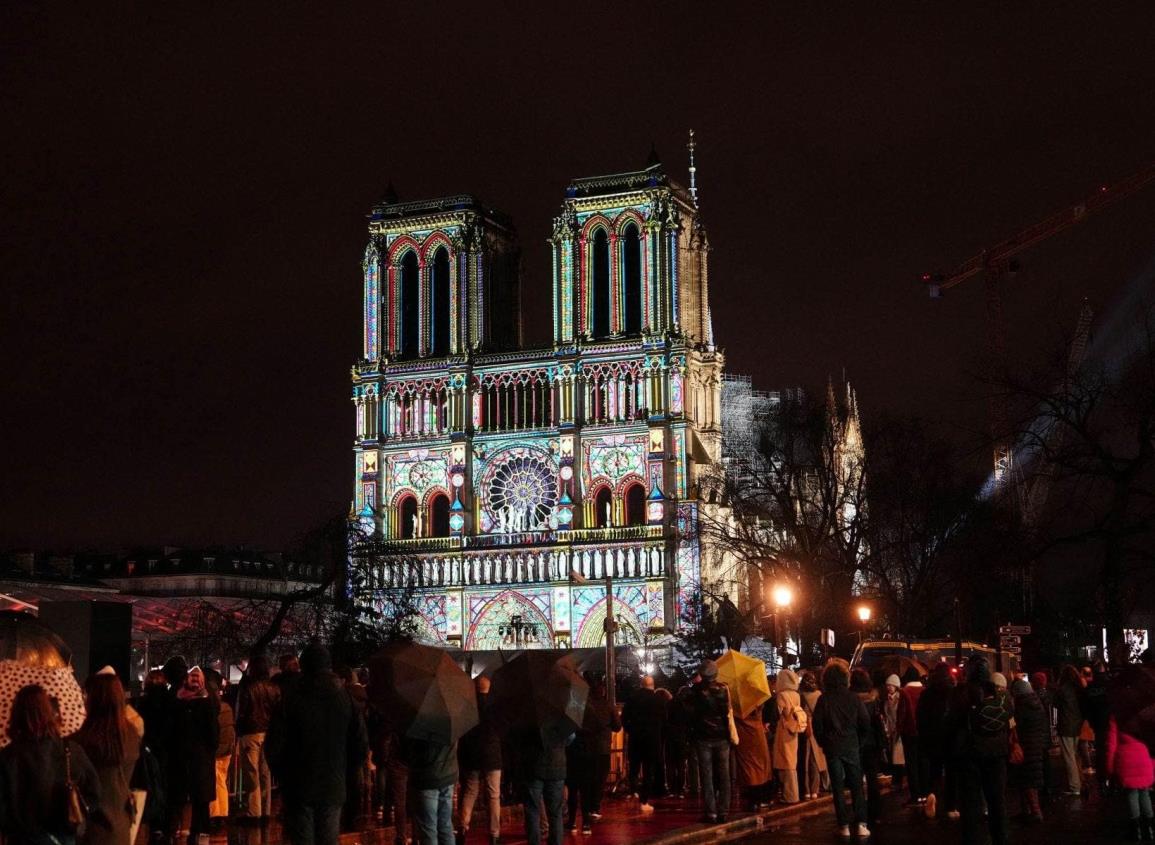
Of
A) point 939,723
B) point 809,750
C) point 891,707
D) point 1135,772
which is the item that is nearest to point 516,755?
point 939,723

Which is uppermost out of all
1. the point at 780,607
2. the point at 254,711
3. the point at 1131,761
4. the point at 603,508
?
the point at 603,508

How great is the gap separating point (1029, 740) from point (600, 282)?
69.0 m

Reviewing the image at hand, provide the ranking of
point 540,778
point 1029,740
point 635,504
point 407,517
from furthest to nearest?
point 407,517 < point 635,504 < point 1029,740 < point 540,778

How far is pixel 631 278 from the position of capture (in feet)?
295

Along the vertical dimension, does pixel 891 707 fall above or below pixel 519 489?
below

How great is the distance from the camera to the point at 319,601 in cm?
5147

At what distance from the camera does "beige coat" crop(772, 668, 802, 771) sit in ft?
79.4

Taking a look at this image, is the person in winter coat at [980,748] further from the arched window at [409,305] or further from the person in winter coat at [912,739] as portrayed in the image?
the arched window at [409,305]

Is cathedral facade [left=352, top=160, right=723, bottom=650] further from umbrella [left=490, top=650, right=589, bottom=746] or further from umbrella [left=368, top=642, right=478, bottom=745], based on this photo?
umbrella [left=368, top=642, right=478, bottom=745]

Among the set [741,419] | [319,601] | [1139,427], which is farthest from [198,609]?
[741,419]

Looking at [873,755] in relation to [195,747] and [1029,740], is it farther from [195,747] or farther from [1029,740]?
[195,747]

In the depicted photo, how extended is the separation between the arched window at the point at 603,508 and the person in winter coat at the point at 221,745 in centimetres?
6548

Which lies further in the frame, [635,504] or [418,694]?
[635,504]

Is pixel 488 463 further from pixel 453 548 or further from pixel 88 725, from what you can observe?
pixel 88 725
